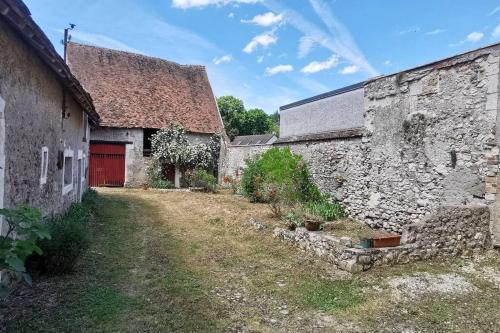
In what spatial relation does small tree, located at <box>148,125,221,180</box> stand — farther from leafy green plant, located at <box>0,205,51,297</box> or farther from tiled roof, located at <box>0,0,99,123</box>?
leafy green plant, located at <box>0,205,51,297</box>

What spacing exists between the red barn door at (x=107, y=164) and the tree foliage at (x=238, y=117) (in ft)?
65.7

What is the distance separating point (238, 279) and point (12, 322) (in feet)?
10.4

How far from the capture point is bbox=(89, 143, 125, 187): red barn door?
19.2 m

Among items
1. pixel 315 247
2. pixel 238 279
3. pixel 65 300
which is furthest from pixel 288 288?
pixel 65 300

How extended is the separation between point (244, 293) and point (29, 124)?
160 inches

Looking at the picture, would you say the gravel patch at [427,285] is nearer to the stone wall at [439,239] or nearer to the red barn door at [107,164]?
the stone wall at [439,239]

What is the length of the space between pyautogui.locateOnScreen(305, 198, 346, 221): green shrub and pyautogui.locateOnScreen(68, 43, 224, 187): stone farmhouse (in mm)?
11087

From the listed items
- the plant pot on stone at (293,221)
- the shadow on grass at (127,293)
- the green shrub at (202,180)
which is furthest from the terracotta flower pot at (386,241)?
the green shrub at (202,180)

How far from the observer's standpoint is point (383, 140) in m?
10.0

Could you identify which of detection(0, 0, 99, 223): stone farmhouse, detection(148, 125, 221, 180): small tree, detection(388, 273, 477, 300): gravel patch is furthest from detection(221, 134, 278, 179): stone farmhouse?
detection(388, 273, 477, 300): gravel patch

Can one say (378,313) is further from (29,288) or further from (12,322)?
(29,288)

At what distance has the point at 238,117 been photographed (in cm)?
3941

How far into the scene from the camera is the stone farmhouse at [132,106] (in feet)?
63.6

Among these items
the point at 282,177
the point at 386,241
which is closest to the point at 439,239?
the point at 386,241
